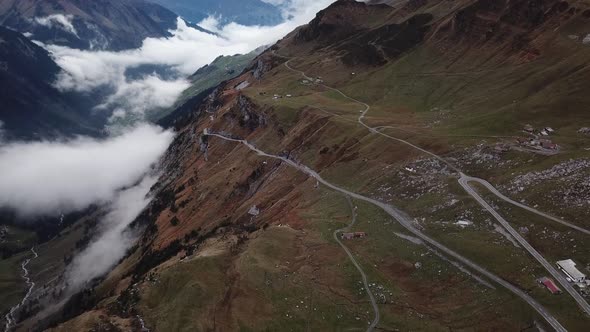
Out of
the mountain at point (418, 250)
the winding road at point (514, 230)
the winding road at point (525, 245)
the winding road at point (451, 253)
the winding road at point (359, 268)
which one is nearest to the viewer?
the winding road at point (451, 253)

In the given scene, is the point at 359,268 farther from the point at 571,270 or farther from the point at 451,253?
the point at 571,270

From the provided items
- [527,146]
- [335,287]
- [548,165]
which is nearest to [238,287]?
[335,287]

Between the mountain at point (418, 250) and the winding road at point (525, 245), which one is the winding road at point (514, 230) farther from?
the mountain at point (418, 250)

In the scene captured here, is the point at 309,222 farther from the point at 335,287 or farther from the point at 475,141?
the point at 475,141

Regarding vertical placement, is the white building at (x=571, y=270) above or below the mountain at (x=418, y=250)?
below

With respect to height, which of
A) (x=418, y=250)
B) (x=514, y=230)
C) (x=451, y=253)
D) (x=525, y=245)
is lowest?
(x=525, y=245)

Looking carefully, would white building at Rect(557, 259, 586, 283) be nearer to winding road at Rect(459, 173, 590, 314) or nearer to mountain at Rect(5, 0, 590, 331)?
winding road at Rect(459, 173, 590, 314)

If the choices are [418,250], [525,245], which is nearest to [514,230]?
[525,245]

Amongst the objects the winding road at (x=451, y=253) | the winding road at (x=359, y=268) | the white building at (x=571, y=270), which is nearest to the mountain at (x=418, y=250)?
the winding road at (x=451, y=253)

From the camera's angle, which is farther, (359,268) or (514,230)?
(359,268)
